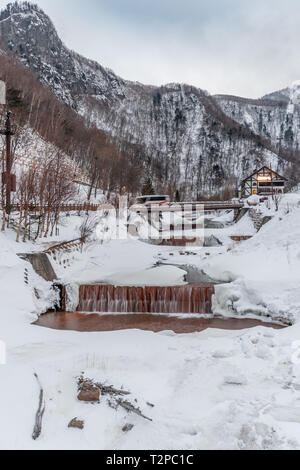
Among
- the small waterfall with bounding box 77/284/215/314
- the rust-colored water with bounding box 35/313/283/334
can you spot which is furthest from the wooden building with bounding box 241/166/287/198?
the rust-colored water with bounding box 35/313/283/334

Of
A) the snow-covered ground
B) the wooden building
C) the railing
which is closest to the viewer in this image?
the snow-covered ground

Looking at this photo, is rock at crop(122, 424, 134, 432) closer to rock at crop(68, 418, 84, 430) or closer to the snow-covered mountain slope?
rock at crop(68, 418, 84, 430)

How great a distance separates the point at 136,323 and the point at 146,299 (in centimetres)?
157

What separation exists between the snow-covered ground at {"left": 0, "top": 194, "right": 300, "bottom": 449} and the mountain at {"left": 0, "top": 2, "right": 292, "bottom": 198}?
63757 mm

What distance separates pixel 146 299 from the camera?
11.2 m

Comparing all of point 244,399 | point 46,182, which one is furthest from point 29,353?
point 46,182

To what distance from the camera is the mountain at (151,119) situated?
285 ft

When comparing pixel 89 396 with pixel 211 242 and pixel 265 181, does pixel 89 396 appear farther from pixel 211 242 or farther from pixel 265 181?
pixel 265 181

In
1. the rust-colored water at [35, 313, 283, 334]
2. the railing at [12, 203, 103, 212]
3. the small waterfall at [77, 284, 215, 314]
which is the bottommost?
the rust-colored water at [35, 313, 283, 334]

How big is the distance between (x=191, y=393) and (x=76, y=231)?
17931 millimetres

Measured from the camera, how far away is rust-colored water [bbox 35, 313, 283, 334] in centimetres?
912

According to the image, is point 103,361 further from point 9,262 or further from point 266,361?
point 9,262

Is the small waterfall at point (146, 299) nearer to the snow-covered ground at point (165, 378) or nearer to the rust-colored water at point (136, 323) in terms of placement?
the rust-colored water at point (136, 323)
